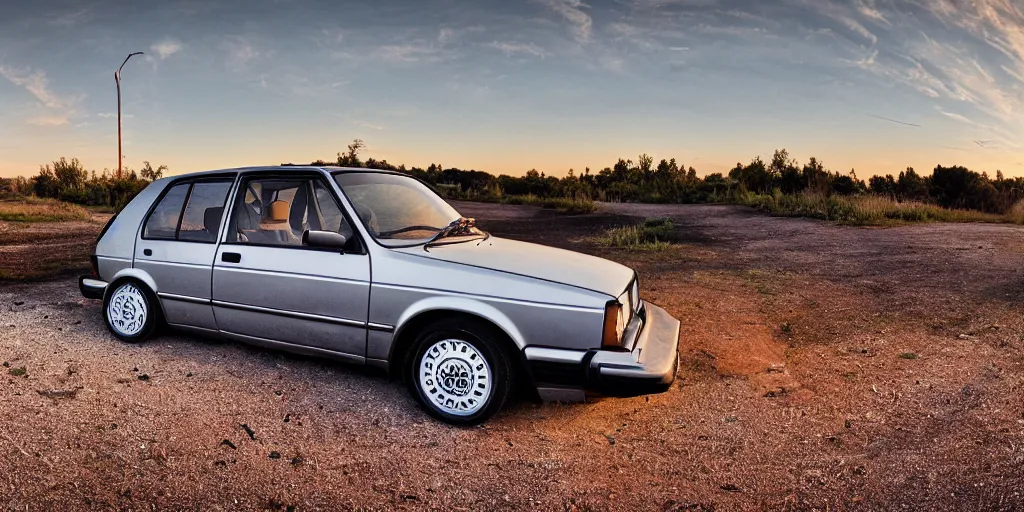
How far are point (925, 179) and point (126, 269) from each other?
35.8 metres

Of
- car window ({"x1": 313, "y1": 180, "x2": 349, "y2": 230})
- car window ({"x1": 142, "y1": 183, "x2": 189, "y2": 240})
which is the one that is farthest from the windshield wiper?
car window ({"x1": 142, "y1": 183, "x2": 189, "y2": 240})

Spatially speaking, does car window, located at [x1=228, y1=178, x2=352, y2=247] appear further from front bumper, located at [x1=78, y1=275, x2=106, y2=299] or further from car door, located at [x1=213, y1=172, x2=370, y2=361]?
front bumper, located at [x1=78, y1=275, x2=106, y2=299]

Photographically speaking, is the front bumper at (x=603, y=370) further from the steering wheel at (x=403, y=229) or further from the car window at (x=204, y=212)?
the car window at (x=204, y=212)

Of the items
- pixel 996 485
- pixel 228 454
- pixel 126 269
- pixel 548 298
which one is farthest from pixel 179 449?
pixel 996 485

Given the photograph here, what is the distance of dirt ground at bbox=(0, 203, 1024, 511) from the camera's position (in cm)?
316

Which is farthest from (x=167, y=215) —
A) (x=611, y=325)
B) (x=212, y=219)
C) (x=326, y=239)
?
(x=611, y=325)

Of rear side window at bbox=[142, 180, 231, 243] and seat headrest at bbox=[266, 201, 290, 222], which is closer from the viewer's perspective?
seat headrest at bbox=[266, 201, 290, 222]

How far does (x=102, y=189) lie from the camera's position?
26.2 m

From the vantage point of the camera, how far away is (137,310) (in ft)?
18.1

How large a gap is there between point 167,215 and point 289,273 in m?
1.70

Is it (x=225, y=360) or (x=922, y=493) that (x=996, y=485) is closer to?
(x=922, y=493)

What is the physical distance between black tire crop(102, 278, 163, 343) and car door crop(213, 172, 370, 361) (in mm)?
881

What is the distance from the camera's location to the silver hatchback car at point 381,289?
12.1ft

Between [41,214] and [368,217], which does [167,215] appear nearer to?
[368,217]
